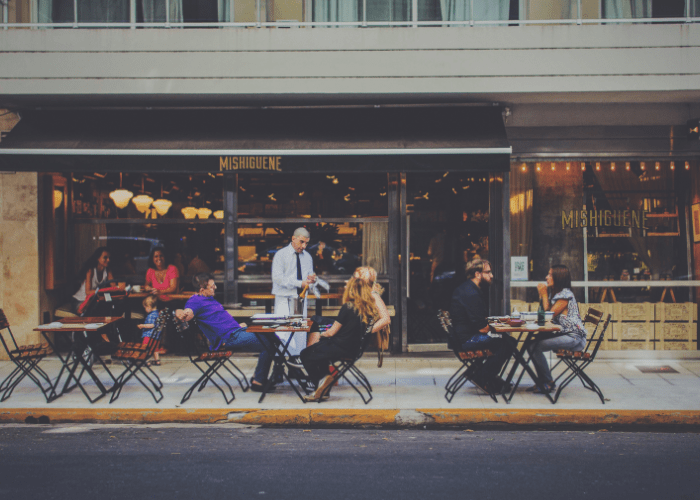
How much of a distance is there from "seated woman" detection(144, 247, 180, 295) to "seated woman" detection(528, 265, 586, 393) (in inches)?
213

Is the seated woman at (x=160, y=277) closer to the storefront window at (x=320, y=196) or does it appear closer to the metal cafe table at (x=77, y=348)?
the storefront window at (x=320, y=196)

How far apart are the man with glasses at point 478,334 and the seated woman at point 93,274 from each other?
5.51 m

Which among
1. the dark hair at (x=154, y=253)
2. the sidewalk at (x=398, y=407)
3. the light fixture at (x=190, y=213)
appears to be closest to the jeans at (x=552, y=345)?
the sidewalk at (x=398, y=407)

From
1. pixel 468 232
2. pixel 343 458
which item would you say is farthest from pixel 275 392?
pixel 468 232

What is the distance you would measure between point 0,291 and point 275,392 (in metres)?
4.90

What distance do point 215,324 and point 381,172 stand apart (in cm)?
341

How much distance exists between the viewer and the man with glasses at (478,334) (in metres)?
6.48

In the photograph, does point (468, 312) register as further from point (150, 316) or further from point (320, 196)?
point (150, 316)

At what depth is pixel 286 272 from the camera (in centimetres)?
792

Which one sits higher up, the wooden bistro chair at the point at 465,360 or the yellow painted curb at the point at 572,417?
the wooden bistro chair at the point at 465,360

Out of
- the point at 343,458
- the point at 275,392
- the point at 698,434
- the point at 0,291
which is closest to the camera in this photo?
the point at 343,458

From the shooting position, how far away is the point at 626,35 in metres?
8.00

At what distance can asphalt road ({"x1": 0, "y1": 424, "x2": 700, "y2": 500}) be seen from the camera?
417 cm

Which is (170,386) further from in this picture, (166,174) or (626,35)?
(626,35)
